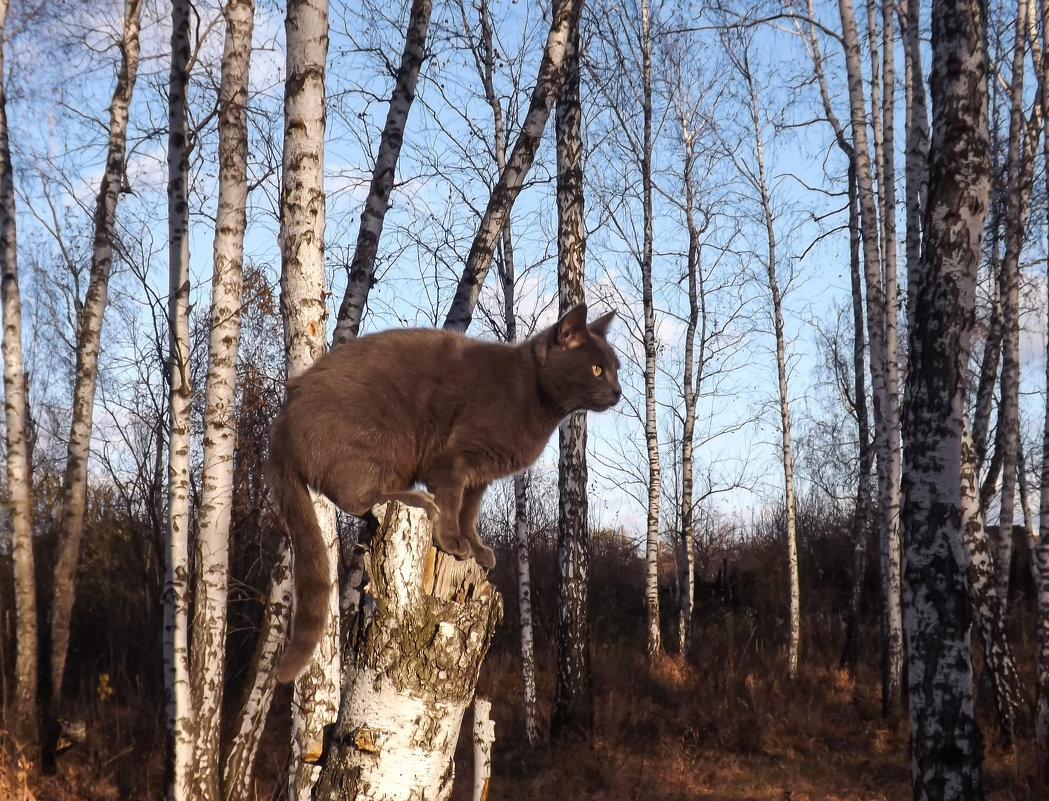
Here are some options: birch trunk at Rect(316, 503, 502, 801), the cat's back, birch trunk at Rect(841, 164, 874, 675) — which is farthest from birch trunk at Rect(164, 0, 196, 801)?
birch trunk at Rect(841, 164, 874, 675)

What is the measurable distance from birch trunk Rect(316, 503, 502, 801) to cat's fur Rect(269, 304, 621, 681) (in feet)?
1.38

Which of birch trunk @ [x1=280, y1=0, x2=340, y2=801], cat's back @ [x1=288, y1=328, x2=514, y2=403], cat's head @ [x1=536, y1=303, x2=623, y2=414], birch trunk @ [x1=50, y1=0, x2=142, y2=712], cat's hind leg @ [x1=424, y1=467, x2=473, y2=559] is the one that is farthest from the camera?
birch trunk @ [x1=50, y1=0, x2=142, y2=712]

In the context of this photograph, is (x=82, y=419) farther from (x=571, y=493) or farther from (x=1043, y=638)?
(x=1043, y=638)

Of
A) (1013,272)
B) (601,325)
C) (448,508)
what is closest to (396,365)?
(448,508)

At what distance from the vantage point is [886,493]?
460 inches

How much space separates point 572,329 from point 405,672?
7.70ft

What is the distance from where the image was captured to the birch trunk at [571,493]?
10.8m

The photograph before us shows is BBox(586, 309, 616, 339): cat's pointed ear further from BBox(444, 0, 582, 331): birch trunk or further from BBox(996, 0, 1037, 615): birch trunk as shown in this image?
BBox(996, 0, 1037, 615): birch trunk

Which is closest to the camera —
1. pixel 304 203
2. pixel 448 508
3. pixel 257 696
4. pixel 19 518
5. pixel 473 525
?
pixel 448 508

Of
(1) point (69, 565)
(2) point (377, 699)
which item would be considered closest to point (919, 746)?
(2) point (377, 699)

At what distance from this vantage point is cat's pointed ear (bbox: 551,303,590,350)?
4633 millimetres

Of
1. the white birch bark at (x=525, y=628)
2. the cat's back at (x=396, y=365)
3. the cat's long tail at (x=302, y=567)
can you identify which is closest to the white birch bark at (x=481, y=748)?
the cat's long tail at (x=302, y=567)

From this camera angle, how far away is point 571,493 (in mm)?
11078

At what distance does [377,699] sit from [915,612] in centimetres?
418
